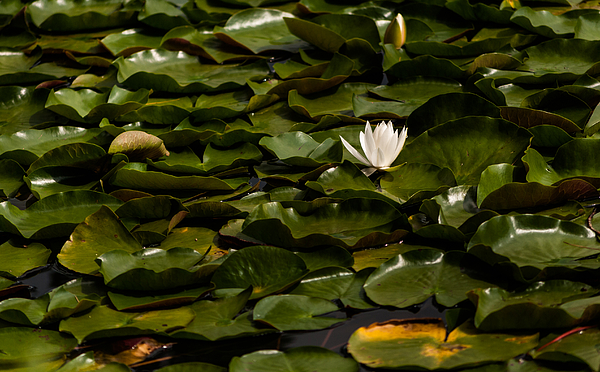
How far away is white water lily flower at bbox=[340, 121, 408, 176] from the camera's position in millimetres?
1990

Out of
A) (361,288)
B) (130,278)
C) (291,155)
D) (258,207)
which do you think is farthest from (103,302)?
(291,155)

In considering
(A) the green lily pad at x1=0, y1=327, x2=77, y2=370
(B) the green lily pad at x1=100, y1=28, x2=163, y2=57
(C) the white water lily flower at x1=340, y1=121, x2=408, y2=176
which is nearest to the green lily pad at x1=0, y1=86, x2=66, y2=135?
(B) the green lily pad at x1=100, y1=28, x2=163, y2=57

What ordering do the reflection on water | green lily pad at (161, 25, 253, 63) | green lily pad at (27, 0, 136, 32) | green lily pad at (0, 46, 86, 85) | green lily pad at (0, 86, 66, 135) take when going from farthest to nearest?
green lily pad at (27, 0, 136, 32)
green lily pad at (161, 25, 253, 63)
green lily pad at (0, 46, 86, 85)
green lily pad at (0, 86, 66, 135)
the reflection on water

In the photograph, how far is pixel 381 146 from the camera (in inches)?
78.9

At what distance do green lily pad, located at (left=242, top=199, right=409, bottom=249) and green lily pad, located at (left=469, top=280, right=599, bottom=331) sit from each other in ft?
1.26

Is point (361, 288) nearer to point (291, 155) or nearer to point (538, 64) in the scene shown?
point (291, 155)

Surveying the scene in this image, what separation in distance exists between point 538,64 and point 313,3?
1.44m

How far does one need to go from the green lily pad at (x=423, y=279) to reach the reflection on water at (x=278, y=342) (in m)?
0.03

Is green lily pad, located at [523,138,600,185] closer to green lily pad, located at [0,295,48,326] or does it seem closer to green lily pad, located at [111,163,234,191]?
green lily pad, located at [111,163,234,191]

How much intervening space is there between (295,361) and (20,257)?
102 centimetres

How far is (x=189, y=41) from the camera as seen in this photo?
10.4 ft

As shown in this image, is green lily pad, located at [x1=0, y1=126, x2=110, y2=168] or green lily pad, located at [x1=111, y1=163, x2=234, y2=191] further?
green lily pad, located at [x1=0, y1=126, x2=110, y2=168]

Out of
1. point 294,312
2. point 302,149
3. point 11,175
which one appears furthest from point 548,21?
point 11,175

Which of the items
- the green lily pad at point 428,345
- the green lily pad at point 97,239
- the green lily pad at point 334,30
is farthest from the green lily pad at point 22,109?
the green lily pad at point 428,345
